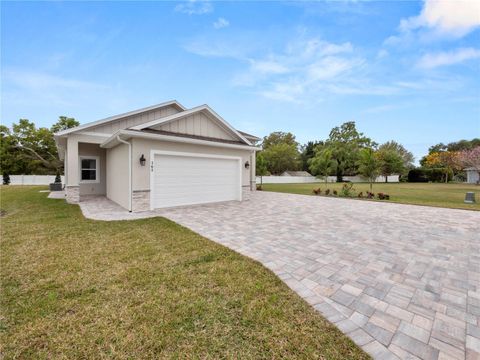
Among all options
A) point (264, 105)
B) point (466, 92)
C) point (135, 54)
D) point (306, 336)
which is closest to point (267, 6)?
point (135, 54)

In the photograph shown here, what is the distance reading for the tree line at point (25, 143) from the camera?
75.3 feet

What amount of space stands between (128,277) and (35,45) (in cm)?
1217

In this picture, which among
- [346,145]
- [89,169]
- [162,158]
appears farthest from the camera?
[346,145]

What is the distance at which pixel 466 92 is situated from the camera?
13695 millimetres

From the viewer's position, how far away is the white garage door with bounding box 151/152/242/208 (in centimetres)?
855

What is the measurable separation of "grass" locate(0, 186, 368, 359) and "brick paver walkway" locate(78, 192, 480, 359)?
0.36m

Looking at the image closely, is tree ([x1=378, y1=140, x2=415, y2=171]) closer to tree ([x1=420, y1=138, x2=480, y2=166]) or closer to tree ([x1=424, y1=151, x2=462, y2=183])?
tree ([x1=420, y1=138, x2=480, y2=166])

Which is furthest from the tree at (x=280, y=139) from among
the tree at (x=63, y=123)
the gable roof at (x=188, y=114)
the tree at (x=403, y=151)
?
the gable roof at (x=188, y=114)

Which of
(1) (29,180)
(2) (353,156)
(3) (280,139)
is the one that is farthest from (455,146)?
(1) (29,180)

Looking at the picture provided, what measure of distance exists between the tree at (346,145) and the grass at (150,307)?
123 ft

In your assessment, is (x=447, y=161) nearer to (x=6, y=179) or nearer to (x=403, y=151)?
(x=403, y=151)

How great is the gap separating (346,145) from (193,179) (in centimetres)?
3573

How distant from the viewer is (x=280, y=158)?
43.3 metres

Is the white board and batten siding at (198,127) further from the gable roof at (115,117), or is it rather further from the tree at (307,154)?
the tree at (307,154)
